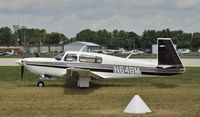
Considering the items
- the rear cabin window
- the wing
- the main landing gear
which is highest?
the rear cabin window

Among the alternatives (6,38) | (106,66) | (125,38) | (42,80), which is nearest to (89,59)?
(106,66)

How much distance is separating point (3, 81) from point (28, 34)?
166 metres

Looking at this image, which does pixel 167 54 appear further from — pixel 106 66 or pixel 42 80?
pixel 42 80

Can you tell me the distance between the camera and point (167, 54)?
57.0 ft

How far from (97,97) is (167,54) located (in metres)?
4.29

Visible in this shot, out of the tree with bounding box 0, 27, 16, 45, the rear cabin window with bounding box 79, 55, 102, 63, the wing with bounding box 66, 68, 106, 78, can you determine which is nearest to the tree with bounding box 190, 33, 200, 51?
the tree with bounding box 0, 27, 16, 45

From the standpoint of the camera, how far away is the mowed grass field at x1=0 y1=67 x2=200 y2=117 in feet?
37.6

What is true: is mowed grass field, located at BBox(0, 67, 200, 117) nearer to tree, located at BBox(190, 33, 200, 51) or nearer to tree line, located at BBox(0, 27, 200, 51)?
tree, located at BBox(190, 33, 200, 51)

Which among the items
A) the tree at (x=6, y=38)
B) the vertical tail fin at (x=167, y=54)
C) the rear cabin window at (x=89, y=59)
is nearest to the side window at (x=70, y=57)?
the rear cabin window at (x=89, y=59)

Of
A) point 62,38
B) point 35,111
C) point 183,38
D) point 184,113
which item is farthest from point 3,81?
point 62,38

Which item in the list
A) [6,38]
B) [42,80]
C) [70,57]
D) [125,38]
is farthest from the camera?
[6,38]

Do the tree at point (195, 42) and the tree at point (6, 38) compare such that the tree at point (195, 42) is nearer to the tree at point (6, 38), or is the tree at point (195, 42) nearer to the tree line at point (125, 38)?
the tree line at point (125, 38)

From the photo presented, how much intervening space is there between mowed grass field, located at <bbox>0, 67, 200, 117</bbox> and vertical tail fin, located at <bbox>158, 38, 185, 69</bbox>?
1074 mm

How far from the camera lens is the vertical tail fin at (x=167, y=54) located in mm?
17359
